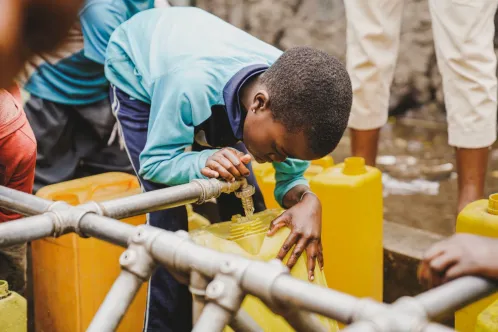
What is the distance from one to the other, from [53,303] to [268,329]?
3.13ft

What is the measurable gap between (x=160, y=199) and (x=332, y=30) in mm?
4699

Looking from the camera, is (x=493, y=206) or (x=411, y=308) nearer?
(x=411, y=308)

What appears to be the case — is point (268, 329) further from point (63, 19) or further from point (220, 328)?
point (63, 19)

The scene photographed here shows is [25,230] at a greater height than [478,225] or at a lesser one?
greater

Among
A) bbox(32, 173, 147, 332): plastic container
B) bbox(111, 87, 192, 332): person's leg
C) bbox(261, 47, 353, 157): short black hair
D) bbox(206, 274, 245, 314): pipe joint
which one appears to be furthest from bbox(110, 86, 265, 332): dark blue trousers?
bbox(206, 274, 245, 314): pipe joint

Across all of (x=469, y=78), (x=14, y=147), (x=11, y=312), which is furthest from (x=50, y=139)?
(x=469, y=78)

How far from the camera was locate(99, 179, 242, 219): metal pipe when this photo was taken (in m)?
1.25

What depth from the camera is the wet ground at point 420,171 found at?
3119 millimetres

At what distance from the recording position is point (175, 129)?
1704 mm

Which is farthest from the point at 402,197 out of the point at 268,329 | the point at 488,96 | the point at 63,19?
the point at 63,19

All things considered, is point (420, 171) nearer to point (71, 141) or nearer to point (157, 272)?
point (71, 141)

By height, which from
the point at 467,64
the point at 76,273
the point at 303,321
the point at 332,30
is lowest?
the point at 332,30

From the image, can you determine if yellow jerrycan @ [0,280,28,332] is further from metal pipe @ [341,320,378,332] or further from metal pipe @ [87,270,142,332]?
metal pipe @ [341,320,378,332]

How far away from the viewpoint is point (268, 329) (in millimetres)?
1469
